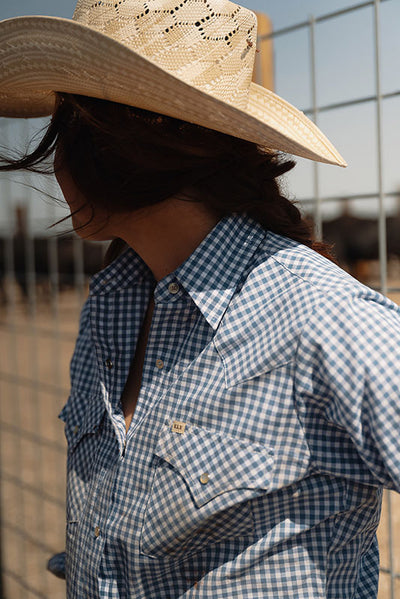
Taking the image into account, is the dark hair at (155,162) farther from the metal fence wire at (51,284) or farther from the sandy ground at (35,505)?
the sandy ground at (35,505)

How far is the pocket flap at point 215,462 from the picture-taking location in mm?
983

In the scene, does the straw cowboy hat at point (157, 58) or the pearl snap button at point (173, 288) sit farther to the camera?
the pearl snap button at point (173, 288)

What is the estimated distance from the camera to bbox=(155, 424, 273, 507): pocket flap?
983mm

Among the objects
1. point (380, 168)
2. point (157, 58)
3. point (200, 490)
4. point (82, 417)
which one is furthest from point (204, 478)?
point (380, 168)

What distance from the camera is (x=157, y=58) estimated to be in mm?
1021

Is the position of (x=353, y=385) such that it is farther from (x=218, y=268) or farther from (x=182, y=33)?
(x=182, y=33)

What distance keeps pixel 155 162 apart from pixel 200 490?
575mm

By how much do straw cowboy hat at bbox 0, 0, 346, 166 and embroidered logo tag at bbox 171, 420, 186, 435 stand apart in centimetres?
51

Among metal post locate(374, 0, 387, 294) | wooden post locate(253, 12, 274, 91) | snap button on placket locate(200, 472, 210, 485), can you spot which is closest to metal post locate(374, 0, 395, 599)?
metal post locate(374, 0, 387, 294)

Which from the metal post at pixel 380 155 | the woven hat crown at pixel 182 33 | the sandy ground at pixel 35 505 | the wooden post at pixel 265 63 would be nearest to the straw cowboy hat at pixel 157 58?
the woven hat crown at pixel 182 33

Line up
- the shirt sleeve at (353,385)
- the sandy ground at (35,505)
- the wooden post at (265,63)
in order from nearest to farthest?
the shirt sleeve at (353,385) → the wooden post at (265,63) → the sandy ground at (35,505)

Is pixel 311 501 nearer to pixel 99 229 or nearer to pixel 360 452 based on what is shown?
pixel 360 452

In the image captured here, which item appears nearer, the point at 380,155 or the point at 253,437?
the point at 253,437

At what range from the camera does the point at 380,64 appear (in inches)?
59.5
